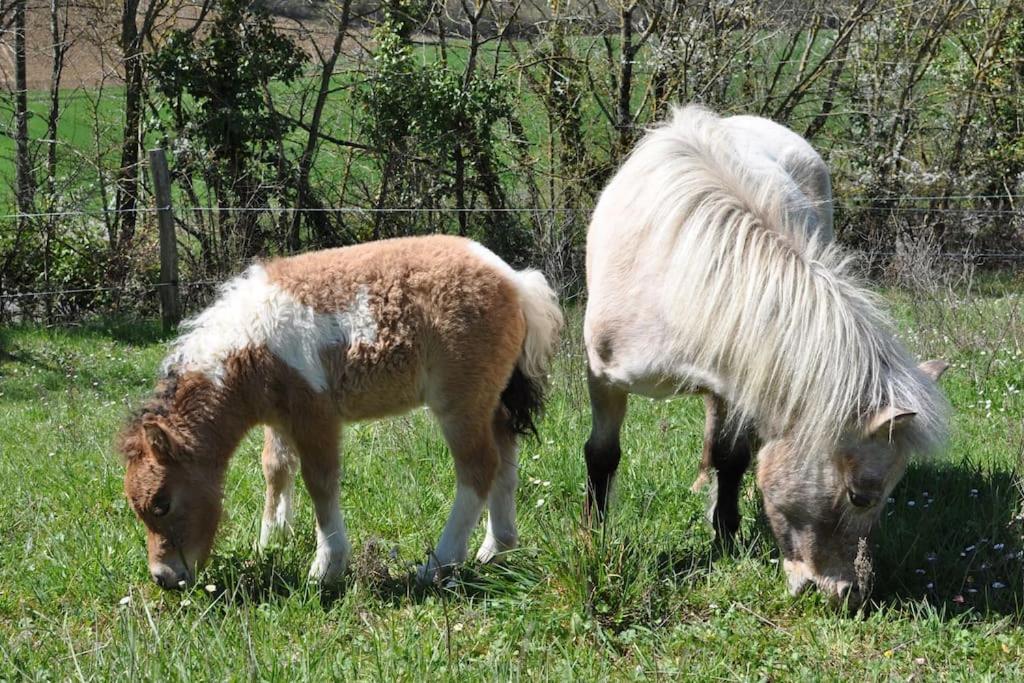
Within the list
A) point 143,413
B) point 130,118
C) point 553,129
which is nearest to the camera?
point 143,413

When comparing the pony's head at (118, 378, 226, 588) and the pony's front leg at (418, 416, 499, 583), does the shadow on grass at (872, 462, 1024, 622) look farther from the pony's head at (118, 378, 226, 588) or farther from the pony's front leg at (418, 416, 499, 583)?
the pony's head at (118, 378, 226, 588)

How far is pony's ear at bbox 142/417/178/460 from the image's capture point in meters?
3.77

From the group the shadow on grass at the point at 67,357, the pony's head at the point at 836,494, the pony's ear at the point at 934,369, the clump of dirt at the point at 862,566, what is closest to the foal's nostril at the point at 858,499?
the pony's head at the point at 836,494

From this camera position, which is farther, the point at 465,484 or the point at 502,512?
the point at 502,512

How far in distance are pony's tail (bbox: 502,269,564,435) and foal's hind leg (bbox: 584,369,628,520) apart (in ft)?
0.76

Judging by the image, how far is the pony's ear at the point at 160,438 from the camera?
12.4 feet

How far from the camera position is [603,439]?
4.47 m

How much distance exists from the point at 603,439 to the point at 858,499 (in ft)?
4.17

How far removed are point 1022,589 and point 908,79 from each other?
32.5 feet

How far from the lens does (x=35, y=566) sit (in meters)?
4.07

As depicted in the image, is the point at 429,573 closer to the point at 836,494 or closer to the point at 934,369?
the point at 836,494

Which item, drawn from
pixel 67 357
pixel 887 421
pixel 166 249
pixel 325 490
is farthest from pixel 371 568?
pixel 166 249

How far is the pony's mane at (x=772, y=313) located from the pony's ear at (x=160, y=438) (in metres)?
1.96

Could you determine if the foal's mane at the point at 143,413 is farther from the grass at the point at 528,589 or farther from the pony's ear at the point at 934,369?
the pony's ear at the point at 934,369
